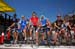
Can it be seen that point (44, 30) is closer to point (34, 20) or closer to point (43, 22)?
point (43, 22)

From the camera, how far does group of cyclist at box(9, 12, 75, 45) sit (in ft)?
29.1

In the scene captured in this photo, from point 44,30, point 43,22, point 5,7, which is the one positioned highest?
point 5,7

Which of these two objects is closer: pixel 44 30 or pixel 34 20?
pixel 44 30

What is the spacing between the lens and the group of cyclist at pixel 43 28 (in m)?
8.87

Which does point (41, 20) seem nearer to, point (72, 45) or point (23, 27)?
point (23, 27)

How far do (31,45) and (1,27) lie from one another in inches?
57.1

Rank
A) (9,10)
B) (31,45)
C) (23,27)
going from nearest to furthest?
1. (31,45)
2. (23,27)
3. (9,10)

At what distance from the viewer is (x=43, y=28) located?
8.96 metres

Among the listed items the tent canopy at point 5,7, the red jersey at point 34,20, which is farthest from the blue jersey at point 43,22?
the tent canopy at point 5,7

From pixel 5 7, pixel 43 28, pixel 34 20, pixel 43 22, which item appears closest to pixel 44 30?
pixel 43 28

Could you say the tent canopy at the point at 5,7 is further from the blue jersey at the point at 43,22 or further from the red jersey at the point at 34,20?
the blue jersey at the point at 43,22

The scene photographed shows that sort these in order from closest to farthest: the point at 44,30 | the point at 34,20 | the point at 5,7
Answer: the point at 44,30, the point at 34,20, the point at 5,7

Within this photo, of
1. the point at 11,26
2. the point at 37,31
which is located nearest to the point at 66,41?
the point at 37,31

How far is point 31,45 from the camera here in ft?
27.8
